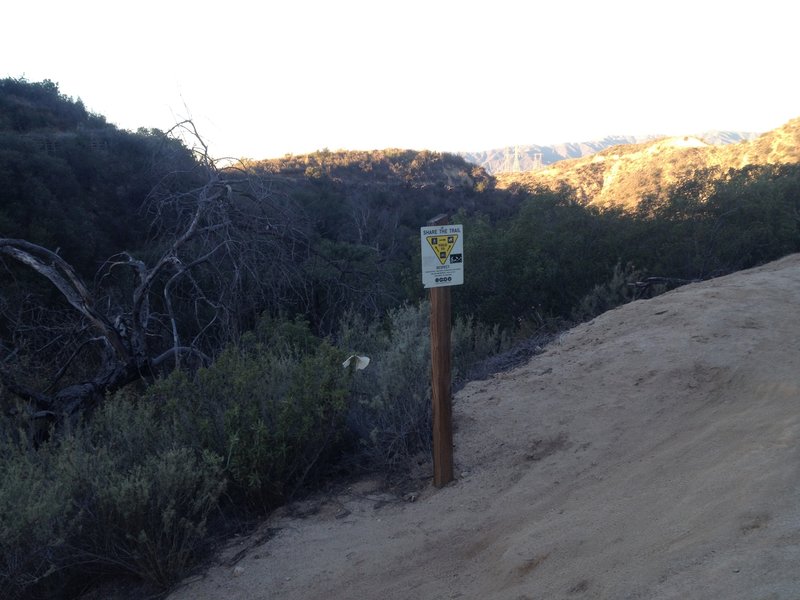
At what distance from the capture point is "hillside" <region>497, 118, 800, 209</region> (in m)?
33.0

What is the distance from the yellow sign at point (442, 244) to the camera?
5086mm

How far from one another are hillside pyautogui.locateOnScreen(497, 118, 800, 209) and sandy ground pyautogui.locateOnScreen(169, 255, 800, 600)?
23.4 meters

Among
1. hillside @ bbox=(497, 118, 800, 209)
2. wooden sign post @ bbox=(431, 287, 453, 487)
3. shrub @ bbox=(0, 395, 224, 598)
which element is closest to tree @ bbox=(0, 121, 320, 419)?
shrub @ bbox=(0, 395, 224, 598)

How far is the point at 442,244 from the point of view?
16.8ft

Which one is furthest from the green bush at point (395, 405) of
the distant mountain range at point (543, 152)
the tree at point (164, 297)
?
the distant mountain range at point (543, 152)

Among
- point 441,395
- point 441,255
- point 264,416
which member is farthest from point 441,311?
point 264,416

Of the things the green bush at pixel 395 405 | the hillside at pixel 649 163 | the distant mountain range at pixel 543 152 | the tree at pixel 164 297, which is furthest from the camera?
the distant mountain range at pixel 543 152

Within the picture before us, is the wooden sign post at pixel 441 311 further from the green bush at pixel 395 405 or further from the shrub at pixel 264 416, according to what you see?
the shrub at pixel 264 416

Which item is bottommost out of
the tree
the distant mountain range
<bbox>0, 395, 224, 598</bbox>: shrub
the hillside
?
<bbox>0, 395, 224, 598</bbox>: shrub

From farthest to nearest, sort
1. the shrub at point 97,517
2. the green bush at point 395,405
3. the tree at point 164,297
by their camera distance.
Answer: the tree at point 164,297 → the green bush at point 395,405 → the shrub at point 97,517

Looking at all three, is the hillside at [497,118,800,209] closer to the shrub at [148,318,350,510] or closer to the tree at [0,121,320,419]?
the tree at [0,121,320,419]

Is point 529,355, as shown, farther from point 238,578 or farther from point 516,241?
point 516,241

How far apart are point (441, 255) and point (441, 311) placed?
1.43 ft

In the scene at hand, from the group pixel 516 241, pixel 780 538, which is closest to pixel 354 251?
pixel 516 241
